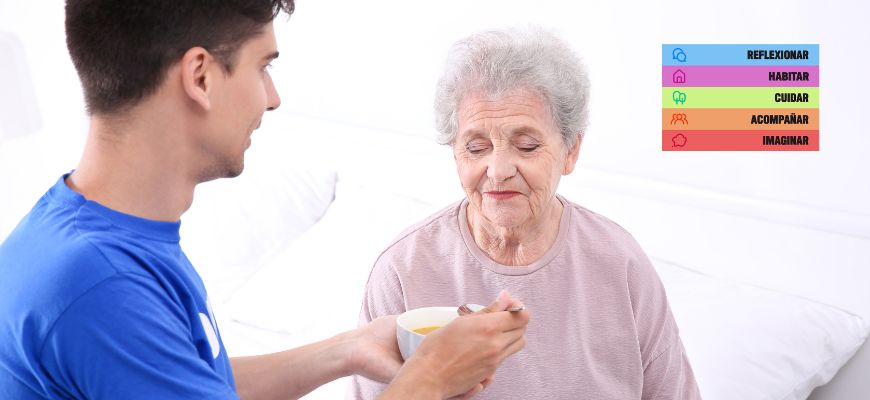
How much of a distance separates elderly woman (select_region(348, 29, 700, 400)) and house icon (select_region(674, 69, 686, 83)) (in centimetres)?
67

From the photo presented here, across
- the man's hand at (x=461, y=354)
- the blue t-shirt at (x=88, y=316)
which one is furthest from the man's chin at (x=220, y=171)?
the man's hand at (x=461, y=354)

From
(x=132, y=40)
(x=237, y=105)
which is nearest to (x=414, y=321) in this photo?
(x=237, y=105)

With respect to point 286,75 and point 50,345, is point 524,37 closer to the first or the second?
point 50,345

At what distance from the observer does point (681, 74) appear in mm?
2219

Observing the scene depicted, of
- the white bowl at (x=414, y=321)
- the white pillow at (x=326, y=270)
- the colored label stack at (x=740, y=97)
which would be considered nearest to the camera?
the white bowl at (x=414, y=321)

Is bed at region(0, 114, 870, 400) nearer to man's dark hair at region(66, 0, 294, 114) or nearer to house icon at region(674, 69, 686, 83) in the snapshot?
house icon at region(674, 69, 686, 83)

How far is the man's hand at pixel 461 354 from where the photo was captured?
1190 mm

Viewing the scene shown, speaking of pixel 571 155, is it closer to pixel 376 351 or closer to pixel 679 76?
pixel 376 351

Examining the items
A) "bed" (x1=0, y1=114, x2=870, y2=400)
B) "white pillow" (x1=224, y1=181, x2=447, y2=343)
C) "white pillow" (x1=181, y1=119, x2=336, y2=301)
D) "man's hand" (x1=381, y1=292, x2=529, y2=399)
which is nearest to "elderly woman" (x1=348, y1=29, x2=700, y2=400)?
"man's hand" (x1=381, y1=292, x2=529, y2=399)

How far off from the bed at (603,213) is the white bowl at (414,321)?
0.81 metres

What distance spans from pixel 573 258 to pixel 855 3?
34.7 inches

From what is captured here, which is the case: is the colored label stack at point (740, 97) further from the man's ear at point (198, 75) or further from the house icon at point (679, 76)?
the man's ear at point (198, 75)

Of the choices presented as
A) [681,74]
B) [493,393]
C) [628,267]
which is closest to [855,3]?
[681,74]

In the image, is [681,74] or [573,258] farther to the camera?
[681,74]
